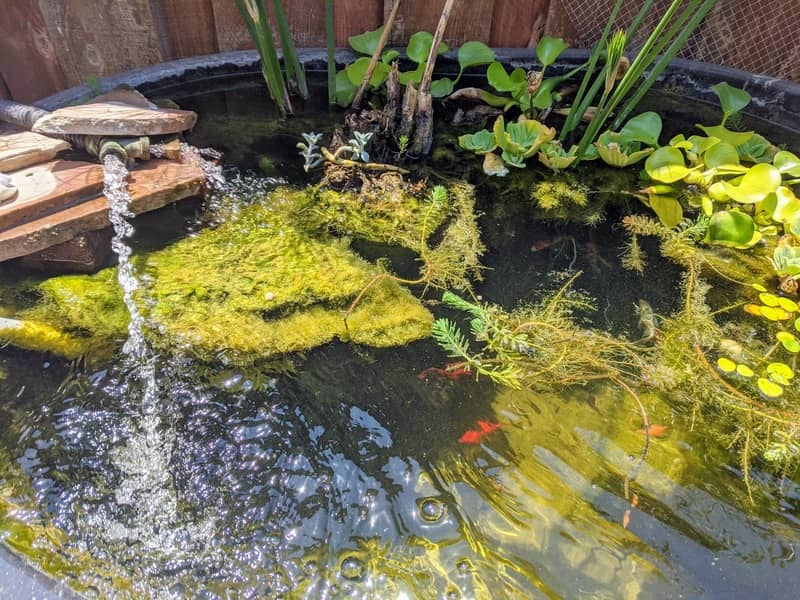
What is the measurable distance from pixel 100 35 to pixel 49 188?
0.95m

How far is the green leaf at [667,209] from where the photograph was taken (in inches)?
69.9

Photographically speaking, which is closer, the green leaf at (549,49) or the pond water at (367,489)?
the pond water at (367,489)

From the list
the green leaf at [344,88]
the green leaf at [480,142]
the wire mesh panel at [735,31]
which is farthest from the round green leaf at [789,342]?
the green leaf at [344,88]

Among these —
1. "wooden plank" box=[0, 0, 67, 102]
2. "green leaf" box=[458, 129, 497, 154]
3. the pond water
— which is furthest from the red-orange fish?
"wooden plank" box=[0, 0, 67, 102]

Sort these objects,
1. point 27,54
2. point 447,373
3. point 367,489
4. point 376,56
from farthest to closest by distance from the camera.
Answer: point 376,56 < point 27,54 < point 447,373 < point 367,489

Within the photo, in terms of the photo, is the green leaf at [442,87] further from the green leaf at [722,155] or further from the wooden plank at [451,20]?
the green leaf at [722,155]

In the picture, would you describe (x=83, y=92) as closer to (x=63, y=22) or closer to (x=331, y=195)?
(x=63, y=22)

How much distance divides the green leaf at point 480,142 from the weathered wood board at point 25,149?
1.42 metres

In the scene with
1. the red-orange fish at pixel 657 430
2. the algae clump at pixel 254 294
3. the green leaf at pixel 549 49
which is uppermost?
the green leaf at pixel 549 49

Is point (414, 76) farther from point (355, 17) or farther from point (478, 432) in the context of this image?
point (478, 432)

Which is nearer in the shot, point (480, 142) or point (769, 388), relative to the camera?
point (769, 388)

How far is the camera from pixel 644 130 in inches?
77.4

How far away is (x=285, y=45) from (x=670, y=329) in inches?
67.3

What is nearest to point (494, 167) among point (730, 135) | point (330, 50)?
point (330, 50)
